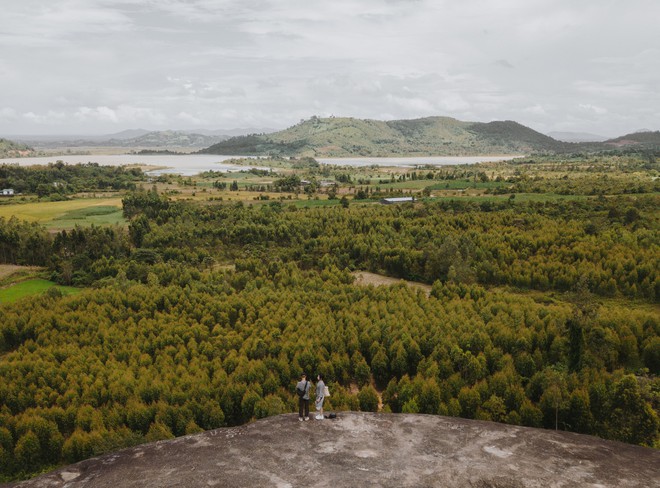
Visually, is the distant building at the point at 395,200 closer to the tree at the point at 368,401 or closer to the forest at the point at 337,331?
the forest at the point at 337,331

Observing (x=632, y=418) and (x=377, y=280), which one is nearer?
(x=632, y=418)

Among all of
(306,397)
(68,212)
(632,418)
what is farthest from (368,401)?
(68,212)

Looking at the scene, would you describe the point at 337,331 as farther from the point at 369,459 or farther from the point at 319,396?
the point at 369,459

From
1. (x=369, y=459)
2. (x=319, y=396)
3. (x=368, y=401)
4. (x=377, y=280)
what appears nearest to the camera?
(x=369, y=459)

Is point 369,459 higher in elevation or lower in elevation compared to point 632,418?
higher

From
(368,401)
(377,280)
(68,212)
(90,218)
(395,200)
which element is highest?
(395,200)

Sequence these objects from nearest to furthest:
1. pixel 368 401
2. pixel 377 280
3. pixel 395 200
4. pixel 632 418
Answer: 1. pixel 632 418
2. pixel 368 401
3. pixel 377 280
4. pixel 395 200

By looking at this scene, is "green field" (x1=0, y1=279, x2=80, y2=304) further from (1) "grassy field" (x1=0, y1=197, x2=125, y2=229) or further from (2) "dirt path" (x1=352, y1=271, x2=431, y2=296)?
(2) "dirt path" (x1=352, y1=271, x2=431, y2=296)
